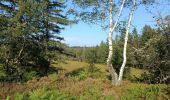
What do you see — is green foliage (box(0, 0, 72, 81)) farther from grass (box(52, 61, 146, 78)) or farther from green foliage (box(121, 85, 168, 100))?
green foliage (box(121, 85, 168, 100))

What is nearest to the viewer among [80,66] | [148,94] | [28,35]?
[148,94]

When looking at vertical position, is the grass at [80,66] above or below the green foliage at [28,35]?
below

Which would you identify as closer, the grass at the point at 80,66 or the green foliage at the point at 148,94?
the green foliage at the point at 148,94

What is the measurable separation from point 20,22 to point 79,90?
72.9 feet

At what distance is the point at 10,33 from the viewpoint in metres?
34.8

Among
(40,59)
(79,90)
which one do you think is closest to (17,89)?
(79,90)

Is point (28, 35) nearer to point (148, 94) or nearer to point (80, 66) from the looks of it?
point (148, 94)

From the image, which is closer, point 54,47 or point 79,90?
point 79,90

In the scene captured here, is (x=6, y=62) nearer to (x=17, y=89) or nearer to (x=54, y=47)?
(x=54, y=47)

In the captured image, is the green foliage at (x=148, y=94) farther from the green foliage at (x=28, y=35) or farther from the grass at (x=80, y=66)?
the green foliage at (x=28, y=35)

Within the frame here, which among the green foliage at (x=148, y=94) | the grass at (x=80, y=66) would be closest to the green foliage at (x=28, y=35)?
the grass at (x=80, y=66)

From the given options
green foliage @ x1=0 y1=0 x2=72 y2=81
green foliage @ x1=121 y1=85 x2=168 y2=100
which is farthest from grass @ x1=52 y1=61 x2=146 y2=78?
green foliage @ x1=121 y1=85 x2=168 y2=100

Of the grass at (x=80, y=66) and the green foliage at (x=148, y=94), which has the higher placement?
the green foliage at (x=148, y=94)

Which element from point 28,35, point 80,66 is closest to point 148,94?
point 28,35
